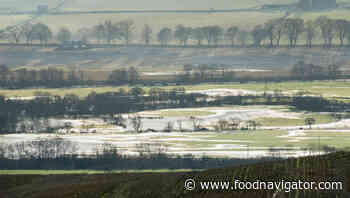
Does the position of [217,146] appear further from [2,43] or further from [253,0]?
[253,0]

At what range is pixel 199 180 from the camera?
45.3m

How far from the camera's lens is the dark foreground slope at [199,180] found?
40.6 metres

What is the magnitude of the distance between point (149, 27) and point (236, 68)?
123 feet

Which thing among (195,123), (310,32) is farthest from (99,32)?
(195,123)

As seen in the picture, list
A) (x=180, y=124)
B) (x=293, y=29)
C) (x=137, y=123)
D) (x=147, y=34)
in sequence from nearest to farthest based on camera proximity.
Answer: (x=180, y=124)
(x=137, y=123)
(x=293, y=29)
(x=147, y=34)

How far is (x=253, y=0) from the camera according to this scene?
182250 mm

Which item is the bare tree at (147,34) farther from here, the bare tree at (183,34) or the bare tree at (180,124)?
the bare tree at (180,124)

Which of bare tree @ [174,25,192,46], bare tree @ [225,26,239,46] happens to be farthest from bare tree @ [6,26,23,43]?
bare tree @ [225,26,239,46]

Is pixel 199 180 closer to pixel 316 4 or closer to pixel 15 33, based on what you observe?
pixel 15 33

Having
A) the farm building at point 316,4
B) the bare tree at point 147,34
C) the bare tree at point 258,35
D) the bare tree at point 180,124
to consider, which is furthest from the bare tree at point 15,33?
the bare tree at point 180,124

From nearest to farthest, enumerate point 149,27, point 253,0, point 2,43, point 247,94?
point 247,94 → point 2,43 → point 149,27 → point 253,0

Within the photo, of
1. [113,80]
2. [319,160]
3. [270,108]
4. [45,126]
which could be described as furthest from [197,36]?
[319,160]

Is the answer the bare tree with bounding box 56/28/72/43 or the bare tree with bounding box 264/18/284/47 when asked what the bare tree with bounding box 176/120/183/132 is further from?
the bare tree with bounding box 56/28/72/43

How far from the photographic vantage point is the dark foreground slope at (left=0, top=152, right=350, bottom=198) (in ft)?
133
